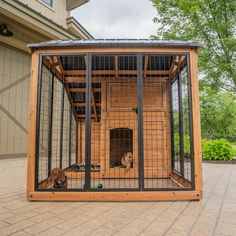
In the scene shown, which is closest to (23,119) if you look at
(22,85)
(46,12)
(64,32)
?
(22,85)

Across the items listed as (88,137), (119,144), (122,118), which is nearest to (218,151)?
(119,144)

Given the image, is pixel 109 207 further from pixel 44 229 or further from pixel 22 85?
pixel 22 85

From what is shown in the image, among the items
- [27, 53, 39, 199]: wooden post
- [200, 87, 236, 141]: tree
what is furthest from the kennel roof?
[200, 87, 236, 141]: tree

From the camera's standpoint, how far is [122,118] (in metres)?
5.18

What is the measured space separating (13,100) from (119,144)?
5.57m

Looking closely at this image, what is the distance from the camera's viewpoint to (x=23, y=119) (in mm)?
9531

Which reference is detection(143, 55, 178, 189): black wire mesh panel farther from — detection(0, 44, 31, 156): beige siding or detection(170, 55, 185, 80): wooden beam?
detection(0, 44, 31, 156): beige siding

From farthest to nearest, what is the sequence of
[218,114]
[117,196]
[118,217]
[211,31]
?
[218,114] < [211,31] < [117,196] < [118,217]

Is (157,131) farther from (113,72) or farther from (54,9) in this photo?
(54,9)

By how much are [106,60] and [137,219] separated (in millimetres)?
3076

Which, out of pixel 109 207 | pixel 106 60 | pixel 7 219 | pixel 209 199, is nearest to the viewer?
pixel 7 219

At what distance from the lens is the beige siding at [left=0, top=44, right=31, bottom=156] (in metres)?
8.65

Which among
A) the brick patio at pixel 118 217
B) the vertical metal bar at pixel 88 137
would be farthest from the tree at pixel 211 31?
the brick patio at pixel 118 217

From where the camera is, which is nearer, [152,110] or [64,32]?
[152,110]
